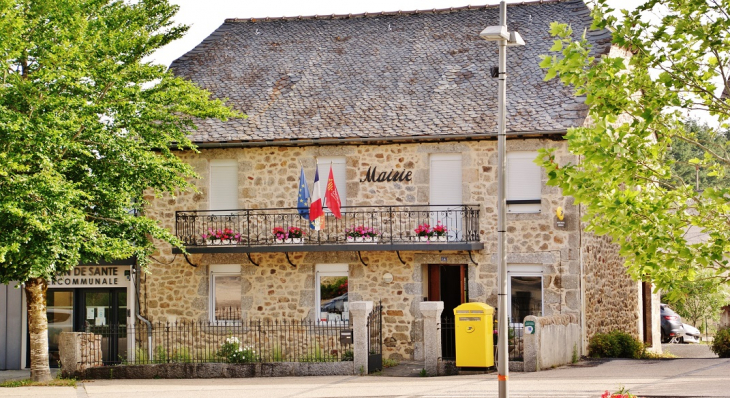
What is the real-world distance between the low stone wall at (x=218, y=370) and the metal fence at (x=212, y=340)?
6.09 feet

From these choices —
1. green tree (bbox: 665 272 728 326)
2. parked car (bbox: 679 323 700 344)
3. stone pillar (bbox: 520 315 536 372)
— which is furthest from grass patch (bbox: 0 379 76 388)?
green tree (bbox: 665 272 728 326)

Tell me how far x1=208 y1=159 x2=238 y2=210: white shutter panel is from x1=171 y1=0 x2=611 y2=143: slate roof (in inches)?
29.9

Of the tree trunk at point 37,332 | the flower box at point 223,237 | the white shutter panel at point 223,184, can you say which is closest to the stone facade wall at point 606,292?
the flower box at point 223,237

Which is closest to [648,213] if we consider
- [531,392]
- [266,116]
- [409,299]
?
[531,392]

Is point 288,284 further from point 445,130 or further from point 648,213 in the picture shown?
point 648,213

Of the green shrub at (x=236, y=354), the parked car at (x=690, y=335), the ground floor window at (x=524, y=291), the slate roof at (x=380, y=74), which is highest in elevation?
the slate roof at (x=380, y=74)

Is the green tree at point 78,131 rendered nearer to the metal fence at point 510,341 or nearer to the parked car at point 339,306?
the parked car at point 339,306

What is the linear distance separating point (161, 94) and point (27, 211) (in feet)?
12.0

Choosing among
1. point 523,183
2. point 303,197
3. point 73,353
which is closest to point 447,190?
point 523,183

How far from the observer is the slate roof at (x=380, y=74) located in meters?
21.2

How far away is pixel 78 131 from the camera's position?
17375 millimetres

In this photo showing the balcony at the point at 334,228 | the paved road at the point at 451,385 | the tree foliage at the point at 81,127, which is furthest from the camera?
the balcony at the point at 334,228

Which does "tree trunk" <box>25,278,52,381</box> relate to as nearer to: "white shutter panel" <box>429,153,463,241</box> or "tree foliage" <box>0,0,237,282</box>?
"tree foliage" <box>0,0,237,282</box>

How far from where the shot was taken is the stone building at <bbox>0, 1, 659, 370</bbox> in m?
20.5
